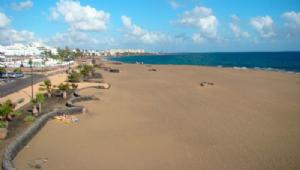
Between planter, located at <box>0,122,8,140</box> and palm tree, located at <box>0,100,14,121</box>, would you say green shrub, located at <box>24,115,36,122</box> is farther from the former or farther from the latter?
planter, located at <box>0,122,8,140</box>

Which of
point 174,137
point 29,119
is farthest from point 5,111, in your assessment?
point 174,137

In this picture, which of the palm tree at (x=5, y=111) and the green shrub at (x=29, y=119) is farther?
the green shrub at (x=29, y=119)

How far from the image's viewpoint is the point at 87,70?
5066cm

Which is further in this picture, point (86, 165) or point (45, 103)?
point (45, 103)

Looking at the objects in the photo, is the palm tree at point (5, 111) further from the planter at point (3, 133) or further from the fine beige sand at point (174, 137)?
the fine beige sand at point (174, 137)

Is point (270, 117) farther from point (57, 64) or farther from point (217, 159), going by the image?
point (57, 64)

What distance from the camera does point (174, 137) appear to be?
1711 cm

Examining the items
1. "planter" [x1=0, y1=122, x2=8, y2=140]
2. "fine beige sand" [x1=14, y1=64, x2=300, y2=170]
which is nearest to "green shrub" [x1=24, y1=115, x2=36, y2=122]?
"fine beige sand" [x1=14, y1=64, x2=300, y2=170]

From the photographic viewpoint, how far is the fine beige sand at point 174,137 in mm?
13570

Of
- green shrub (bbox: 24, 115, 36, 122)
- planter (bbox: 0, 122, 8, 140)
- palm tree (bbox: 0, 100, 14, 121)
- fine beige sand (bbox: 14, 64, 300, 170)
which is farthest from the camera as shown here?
green shrub (bbox: 24, 115, 36, 122)

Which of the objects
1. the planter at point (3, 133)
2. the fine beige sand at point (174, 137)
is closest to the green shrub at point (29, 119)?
the fine beige sand at point (174, 137)

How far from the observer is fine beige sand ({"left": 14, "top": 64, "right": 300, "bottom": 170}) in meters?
13.6

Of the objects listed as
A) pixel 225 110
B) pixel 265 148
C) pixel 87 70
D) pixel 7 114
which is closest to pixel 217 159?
pixel 265 148

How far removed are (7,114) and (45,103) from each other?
23.2 ft
